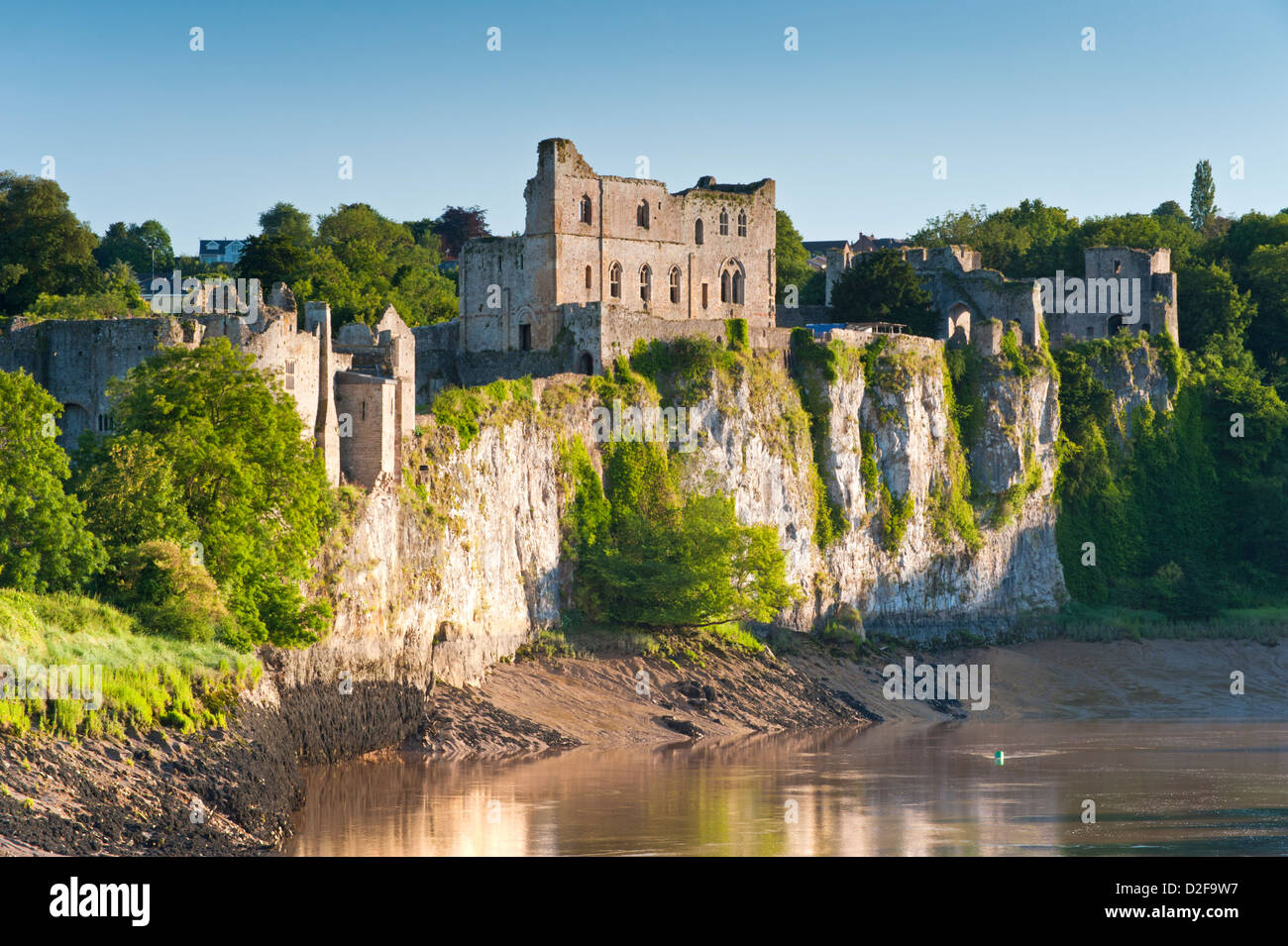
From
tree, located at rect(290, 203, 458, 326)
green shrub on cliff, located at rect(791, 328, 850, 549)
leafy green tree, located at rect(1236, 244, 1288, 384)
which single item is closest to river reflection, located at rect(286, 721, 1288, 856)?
green shrub on cliff, located at rect(791, 328, 850, 549)

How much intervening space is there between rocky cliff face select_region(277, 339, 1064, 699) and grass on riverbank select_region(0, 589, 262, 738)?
6.99 m

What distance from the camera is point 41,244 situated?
276 feet

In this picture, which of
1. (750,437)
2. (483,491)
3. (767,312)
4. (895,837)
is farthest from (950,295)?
(895,837)

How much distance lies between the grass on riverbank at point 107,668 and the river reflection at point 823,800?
3670 millimetres

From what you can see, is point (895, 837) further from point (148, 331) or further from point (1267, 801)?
point (148, 331)

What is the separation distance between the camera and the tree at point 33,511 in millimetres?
46344

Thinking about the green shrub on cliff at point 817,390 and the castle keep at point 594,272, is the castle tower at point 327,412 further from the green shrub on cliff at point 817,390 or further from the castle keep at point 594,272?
the green shrub on cliff at point 817,390

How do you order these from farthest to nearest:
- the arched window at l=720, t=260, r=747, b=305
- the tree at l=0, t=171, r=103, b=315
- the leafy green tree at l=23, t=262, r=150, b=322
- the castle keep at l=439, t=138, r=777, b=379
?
the arched window at l=720, t=260, r=747, b=305 → the tree at l=0, t=171, r=103, b=315 → the castle keep at l=439, t=138, r=777, b=379 → the leafy green tree at l=23, t=262, r=150, b=322

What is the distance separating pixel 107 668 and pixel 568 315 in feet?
114

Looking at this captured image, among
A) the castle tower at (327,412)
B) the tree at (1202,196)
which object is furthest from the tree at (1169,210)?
the castle tower at (327,412)

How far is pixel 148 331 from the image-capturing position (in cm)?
5725

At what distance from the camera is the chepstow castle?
5844cm

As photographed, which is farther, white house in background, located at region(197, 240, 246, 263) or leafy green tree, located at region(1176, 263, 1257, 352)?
white house in background, located at region(197, 240, 246, 263)

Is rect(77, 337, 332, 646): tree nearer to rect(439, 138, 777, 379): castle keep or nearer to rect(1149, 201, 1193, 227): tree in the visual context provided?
rect(439, 138, 777, 379): castle keep
